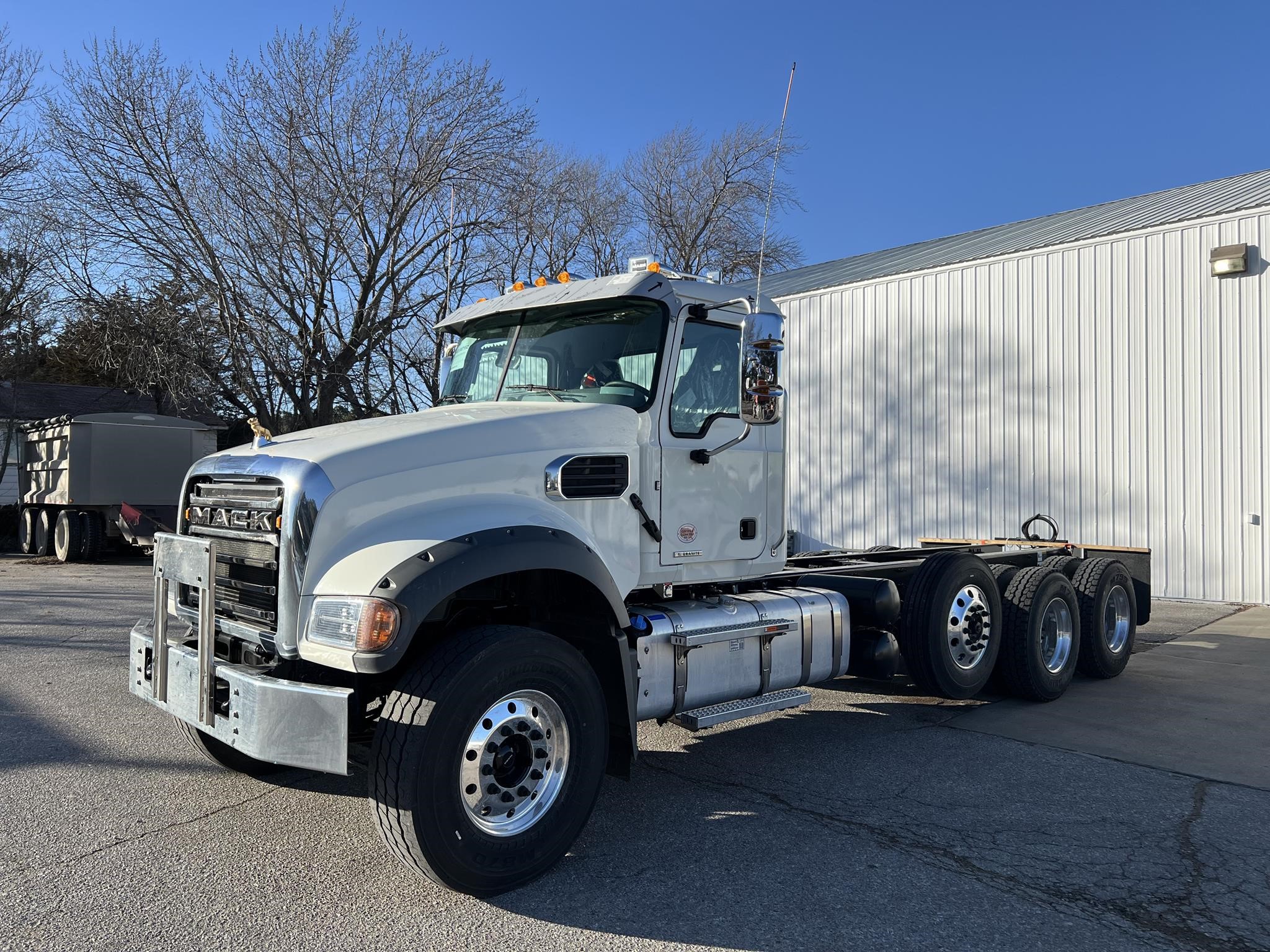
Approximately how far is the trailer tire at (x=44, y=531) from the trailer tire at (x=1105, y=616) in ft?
66.9

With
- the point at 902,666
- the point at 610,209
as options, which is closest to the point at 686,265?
the point at 610,209

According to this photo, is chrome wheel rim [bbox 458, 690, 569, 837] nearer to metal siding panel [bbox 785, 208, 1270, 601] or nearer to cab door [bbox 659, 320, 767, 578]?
cab door [bbox 659, 320, 767, 578]

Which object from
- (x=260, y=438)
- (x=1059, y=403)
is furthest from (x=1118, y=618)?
(x=260, y=438)

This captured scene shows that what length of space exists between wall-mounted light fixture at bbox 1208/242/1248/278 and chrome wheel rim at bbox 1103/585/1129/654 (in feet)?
20.6

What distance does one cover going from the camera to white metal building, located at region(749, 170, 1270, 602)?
12633mm

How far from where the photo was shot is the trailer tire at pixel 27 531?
2184 centimetres

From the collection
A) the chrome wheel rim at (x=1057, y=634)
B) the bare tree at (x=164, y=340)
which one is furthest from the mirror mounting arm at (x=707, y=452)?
the bare tree at (x=164, y=340)

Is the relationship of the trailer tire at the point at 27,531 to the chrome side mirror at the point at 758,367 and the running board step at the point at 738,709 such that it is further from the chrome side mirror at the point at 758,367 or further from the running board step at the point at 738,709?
the chrome side mirror at the point at 758,367

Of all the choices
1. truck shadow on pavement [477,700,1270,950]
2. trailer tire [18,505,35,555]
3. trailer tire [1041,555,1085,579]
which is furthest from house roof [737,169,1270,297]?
trailer tire [18,505,35,555]

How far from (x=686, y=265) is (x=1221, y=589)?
85.0ft

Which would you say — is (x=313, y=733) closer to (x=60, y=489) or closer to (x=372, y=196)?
(x=60, y=489)

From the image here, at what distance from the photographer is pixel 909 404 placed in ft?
53.0

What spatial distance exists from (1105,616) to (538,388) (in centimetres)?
570

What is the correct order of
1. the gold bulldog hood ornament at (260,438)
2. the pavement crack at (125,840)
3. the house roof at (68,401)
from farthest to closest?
the house roof at (68,401) < the gold bulldog hood ornament at (260,438) < the pavement crack at (125,840)
